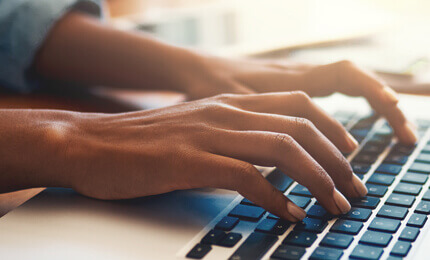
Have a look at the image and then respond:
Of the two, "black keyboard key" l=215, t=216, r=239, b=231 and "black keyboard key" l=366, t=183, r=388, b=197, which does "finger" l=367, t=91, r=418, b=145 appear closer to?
"black keyboard key" l=366, t=183, r=388, b=197

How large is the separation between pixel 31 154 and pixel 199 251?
0.23 metres

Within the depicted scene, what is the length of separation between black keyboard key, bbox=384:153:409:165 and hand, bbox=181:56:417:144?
0.04 m

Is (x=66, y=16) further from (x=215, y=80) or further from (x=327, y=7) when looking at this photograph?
(x=327, y=7)

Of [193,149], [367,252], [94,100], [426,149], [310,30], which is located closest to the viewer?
[367,252]

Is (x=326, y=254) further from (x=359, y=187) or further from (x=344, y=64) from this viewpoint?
(x=344, y=64)

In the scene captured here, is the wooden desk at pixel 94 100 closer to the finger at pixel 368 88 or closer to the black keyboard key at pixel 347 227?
the finger at pixel 368 88

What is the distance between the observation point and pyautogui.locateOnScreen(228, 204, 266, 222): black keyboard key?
485 mm

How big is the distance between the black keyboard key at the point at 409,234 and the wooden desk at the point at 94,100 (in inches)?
19.0

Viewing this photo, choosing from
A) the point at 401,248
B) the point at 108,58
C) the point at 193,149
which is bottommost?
the point at 401,248

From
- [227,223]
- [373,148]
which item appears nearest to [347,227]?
[227,223]

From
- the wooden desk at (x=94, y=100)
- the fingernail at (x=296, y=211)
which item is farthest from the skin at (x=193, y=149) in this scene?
the wooden desk at (x=94, y=100)

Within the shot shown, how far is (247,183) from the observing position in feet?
1.59

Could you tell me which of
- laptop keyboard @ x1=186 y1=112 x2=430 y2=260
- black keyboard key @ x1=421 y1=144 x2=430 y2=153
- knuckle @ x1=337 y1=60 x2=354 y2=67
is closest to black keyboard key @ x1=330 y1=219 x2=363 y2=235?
laptop keyboard @ x1=186 y1=112 x2=430 y2=260

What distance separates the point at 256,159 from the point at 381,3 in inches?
35.6
